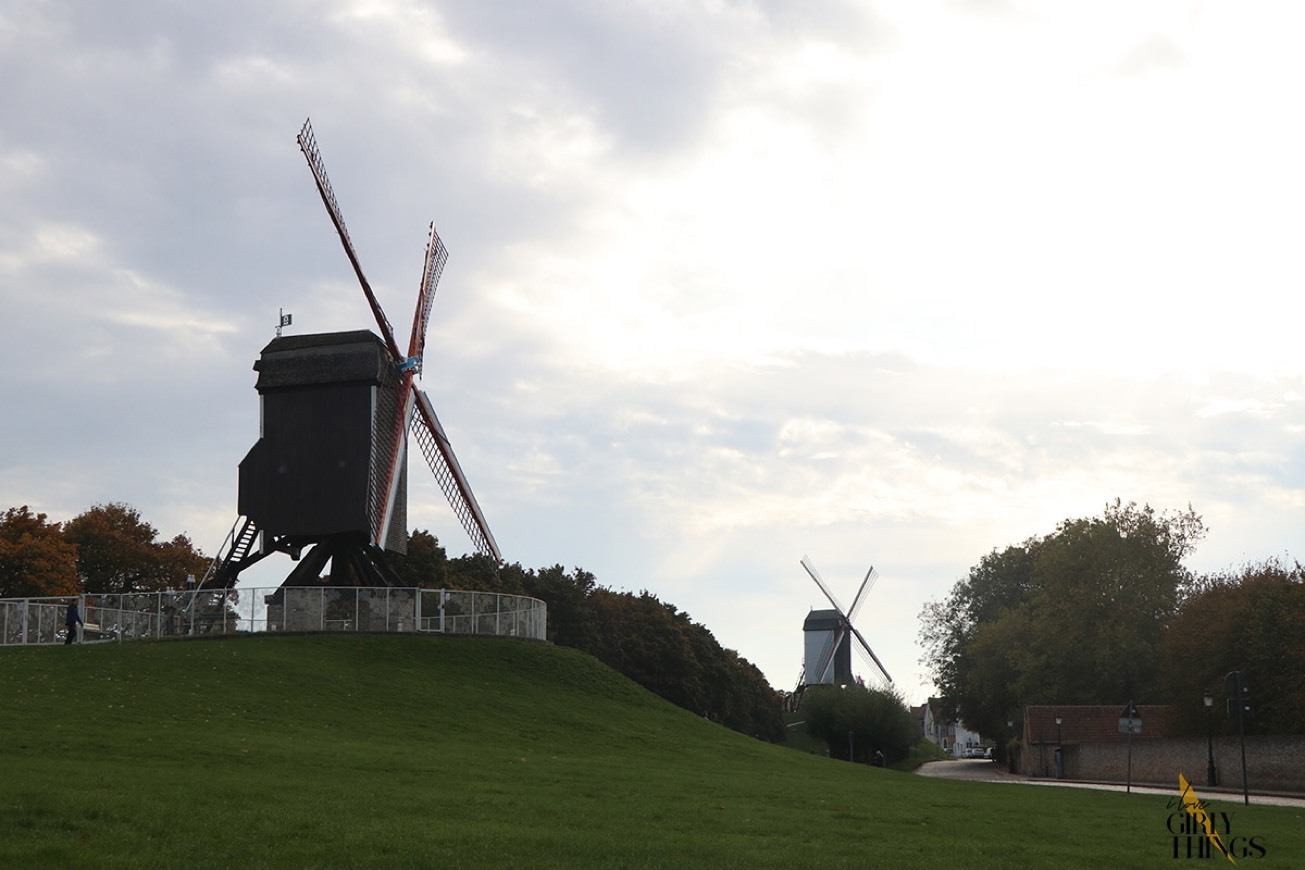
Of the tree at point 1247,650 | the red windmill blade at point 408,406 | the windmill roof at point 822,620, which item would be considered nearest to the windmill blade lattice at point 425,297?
the red windmill blade at point 408,406

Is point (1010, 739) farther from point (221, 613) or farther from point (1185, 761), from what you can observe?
point (221, 613)

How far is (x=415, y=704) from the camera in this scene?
36938 mm

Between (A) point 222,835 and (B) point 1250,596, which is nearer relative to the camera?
(A) point 222,835

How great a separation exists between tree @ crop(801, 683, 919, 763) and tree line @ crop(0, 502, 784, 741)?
841cm

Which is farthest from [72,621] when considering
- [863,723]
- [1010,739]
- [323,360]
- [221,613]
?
[1010,739]

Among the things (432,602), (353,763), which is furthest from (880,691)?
(353,763)

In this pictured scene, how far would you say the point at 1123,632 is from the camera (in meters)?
64.7

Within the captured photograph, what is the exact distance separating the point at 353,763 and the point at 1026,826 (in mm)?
11980

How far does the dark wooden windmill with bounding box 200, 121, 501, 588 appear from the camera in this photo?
1927 inches

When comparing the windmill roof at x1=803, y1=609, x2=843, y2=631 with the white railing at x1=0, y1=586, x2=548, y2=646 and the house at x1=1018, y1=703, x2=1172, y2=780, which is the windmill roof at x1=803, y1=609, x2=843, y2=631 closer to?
the house at x1=1018, y1=703, x2=1172, y2=780

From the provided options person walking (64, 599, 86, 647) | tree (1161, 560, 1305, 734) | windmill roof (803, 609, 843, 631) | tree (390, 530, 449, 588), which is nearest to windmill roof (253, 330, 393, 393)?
person walking (64, 599, 86, 647)

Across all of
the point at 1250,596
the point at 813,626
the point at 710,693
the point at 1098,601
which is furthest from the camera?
the point at 813,626

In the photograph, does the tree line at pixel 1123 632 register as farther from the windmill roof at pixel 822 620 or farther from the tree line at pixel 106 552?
the windmill roof at pixel 822 620

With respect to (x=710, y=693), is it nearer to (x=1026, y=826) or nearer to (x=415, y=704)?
(x=415, y=704)
